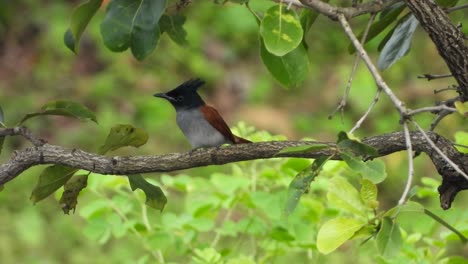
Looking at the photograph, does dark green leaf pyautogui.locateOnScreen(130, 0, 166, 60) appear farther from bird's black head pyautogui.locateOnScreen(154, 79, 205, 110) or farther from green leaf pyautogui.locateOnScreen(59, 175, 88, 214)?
bird's black head pyautogui.locateOnScreen(154, 79, 205, 110)

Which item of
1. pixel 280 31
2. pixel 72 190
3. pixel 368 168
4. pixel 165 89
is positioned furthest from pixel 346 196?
pixel 165 89

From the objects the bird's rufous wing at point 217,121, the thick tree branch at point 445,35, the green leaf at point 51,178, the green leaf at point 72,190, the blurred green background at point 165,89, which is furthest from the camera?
the blurred green background at point 165,89

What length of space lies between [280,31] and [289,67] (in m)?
0.23

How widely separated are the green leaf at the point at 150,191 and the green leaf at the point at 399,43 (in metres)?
0.63

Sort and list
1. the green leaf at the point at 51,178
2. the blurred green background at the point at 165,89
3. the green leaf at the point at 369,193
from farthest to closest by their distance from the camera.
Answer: the blurred green background at the point at 165,89 < the green leaf at the point at 51,178 < the green leaf at the point at 369,193

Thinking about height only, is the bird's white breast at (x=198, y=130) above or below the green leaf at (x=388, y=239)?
below

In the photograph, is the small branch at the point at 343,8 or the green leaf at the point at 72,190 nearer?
the small branch at the point at 343,8

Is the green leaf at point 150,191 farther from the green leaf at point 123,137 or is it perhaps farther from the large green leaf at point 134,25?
the large green leaf at point 134,25

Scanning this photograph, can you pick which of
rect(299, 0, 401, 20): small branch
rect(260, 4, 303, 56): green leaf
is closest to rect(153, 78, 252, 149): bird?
rect(299, 0, 401, 20): small branch

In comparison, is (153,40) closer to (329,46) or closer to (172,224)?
(172,224)

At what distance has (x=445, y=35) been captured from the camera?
1.83 m

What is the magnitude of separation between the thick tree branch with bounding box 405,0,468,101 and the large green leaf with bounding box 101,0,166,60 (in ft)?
1.77

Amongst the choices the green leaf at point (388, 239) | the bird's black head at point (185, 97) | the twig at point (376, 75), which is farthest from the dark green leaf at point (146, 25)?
the bird's black head at point (185, 97)

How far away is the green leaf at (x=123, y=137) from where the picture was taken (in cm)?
207
